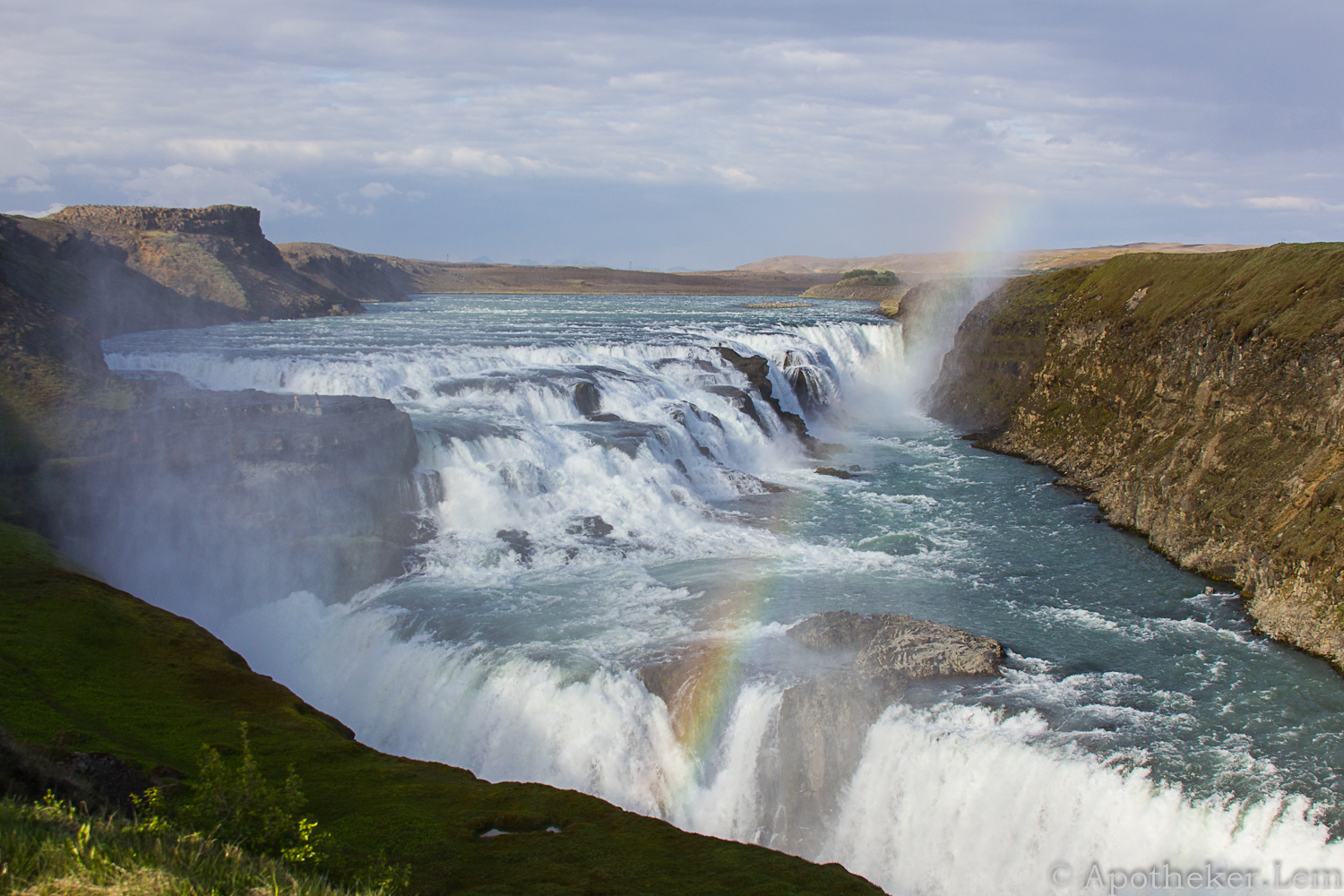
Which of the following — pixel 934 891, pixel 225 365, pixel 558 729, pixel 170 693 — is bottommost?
pixel 934 891

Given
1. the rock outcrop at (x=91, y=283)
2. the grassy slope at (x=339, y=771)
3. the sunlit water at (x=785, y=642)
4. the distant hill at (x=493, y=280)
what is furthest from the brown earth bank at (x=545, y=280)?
the grassy slope at (x=339, y=771)

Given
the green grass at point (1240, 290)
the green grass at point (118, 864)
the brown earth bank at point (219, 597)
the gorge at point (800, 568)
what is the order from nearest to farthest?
1. the green grass at point (118, 864)
2. the brown earth bank at point (219, 597)
3. the gorge at point (800, 568)
4. the green grass at point (1240, 290)

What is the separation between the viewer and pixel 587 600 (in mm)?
19750

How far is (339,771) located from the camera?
11.2m

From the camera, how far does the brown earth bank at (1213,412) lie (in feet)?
60.7

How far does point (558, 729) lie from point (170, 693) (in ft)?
20.1

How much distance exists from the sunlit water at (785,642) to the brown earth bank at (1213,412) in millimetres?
1114

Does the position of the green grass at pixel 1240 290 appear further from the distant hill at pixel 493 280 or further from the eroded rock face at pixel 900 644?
the distant hill at pixel 493 280

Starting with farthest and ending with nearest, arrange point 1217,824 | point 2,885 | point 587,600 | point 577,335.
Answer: point 577,335
point 587,600
point 1217,824
point 2,885

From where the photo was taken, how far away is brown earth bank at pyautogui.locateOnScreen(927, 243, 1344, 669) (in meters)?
18.5

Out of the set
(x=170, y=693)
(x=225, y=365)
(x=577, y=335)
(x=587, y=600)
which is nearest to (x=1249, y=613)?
(x=587, y=600)

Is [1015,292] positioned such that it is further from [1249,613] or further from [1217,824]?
[1217,824]

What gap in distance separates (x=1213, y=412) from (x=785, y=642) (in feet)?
51.8

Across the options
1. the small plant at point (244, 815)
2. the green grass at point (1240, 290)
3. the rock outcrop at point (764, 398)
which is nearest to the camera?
the small plant at point (244, 815)
